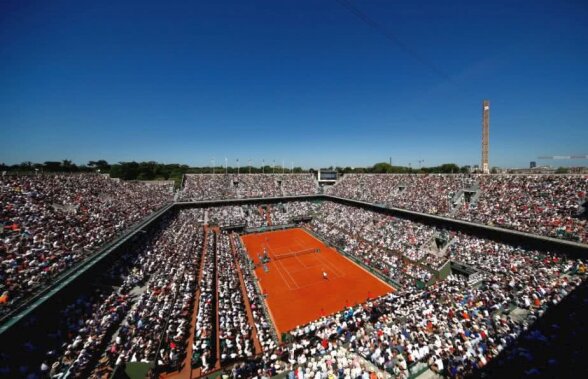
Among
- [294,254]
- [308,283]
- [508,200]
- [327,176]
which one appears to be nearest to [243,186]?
[327,176]

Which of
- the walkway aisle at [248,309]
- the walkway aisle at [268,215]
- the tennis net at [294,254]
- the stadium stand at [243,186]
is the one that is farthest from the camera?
the stadium stand at [243,186]

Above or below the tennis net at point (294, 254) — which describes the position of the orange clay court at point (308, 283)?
below

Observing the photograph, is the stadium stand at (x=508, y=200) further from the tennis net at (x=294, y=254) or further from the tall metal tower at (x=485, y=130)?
the tall metal tower at (x=485, y=130)

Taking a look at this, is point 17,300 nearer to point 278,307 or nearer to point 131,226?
point 131,226

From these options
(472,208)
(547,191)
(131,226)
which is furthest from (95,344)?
(547,191)

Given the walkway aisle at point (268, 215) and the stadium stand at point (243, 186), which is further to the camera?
the stadium stand at point (243, 186)

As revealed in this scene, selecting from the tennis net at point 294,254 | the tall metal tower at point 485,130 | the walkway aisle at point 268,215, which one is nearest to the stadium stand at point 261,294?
the tennis net at point 294,254

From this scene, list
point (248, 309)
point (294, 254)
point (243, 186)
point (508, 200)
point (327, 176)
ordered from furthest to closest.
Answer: point (327, 176)
point (243, 186)
point (294, 254)
point (508, 200)
point (248, 309)

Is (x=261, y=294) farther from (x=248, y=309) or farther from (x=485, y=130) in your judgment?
(x=485, y=130)

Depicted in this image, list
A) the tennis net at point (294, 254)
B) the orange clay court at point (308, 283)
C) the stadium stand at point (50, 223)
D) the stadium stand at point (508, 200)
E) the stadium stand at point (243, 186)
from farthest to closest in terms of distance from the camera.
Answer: the stadium stand at point (243, 186) → the tennis net at point (294, 254) → the stadium stand at point (508, 200) → the orange clay court at point (308, 283) → the stadium stand at point (50, 223)

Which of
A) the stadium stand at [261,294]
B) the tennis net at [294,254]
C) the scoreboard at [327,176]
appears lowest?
the tennis net at [294,254]
